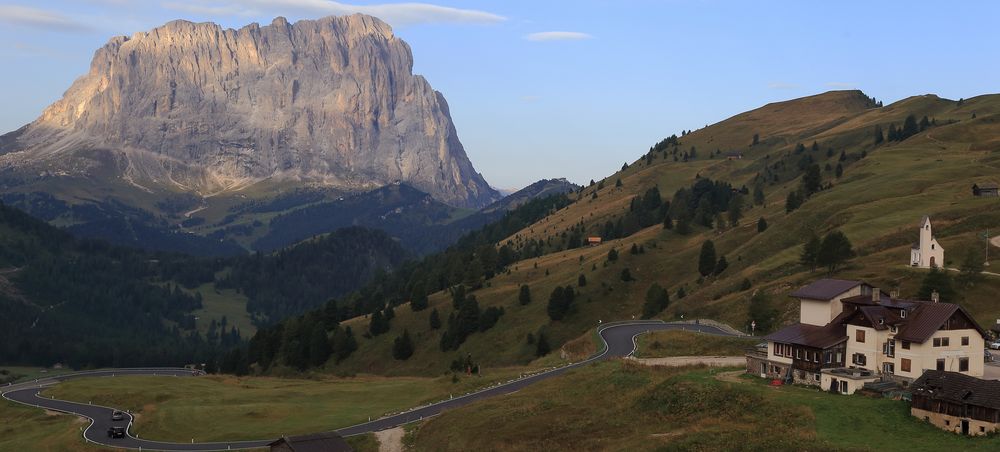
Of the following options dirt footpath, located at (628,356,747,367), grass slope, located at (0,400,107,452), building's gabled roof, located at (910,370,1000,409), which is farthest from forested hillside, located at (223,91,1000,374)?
grass slope, located at (0,400,107,452)

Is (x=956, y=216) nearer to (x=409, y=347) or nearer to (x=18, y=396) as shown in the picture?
(x=409, y=347)

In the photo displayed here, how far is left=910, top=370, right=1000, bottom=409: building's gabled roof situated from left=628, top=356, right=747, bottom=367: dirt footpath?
22591mm

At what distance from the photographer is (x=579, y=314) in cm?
15150

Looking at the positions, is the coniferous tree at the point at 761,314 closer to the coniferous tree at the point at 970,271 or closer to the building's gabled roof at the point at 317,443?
the coniferous tree at the point at 970,271

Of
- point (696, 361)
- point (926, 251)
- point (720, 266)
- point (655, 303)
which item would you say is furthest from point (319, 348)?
point (926, 251)

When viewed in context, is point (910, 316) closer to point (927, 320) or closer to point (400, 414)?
point (927, 320)

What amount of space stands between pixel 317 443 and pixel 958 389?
130ft

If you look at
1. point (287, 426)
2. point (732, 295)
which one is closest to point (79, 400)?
point (287, 426)

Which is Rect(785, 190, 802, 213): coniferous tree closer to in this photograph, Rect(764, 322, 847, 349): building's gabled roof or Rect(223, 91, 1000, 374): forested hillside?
Rect(223, 91, 1000, 374): forested hillside

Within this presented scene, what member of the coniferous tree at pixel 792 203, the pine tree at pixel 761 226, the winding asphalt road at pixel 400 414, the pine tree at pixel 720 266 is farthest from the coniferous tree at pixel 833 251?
the coniferous tree at pixel 792 203

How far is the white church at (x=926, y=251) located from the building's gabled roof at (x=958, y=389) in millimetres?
55484

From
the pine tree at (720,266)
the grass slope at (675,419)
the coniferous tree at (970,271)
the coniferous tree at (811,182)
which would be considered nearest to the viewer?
the grass slope at (675,419)

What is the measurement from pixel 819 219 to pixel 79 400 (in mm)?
108599

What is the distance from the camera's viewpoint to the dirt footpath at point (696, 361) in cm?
7762
